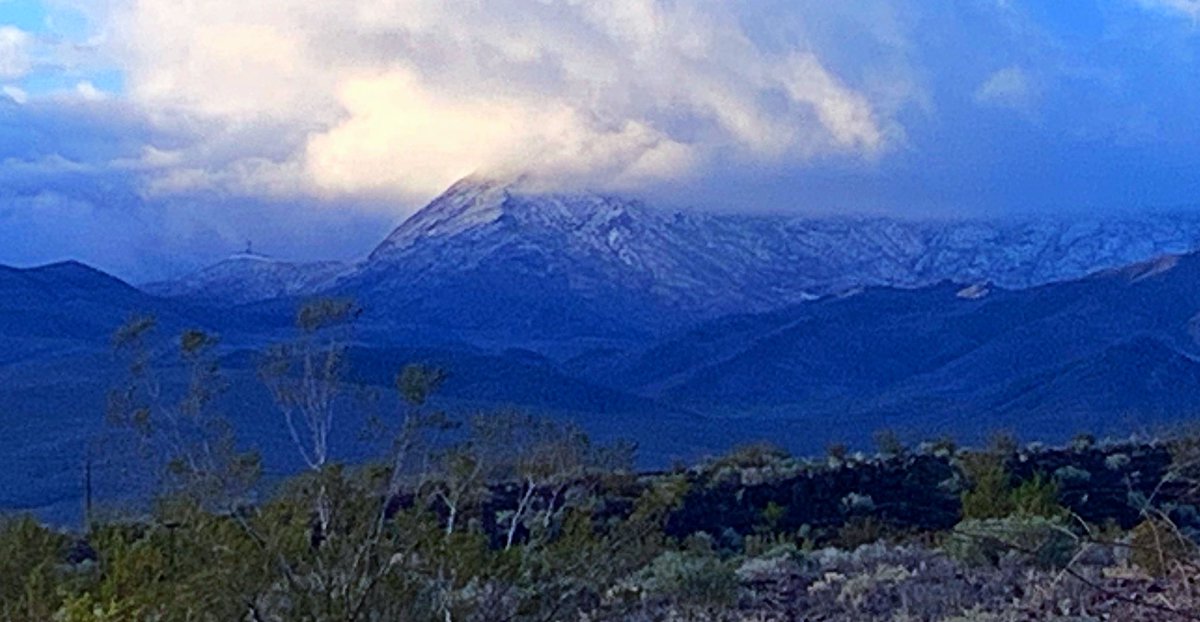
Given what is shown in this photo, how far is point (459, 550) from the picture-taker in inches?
520

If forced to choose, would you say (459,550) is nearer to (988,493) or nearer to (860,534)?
(860,534)

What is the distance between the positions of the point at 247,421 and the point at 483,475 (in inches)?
2726

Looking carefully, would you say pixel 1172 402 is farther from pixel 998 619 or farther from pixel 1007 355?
pixel 998 619

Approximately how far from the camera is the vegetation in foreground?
39.1 ft

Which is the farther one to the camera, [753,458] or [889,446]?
[889,446]

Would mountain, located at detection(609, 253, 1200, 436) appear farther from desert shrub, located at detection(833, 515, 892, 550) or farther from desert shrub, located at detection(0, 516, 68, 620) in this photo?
desert shrub, located at detection(0, 516, 68, 620)

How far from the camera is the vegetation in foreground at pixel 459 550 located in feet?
39.1

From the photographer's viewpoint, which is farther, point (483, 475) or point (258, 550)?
point (483, 475)

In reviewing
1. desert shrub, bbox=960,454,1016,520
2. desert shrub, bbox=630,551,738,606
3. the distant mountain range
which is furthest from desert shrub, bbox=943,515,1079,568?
the distant mountain range

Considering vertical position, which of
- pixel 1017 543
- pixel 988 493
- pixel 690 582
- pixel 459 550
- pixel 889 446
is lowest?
pixel 889 446

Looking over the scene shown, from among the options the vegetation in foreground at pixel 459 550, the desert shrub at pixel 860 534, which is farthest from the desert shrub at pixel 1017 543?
the desert shrub at pixel 860 534

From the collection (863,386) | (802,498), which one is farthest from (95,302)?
(802,498)

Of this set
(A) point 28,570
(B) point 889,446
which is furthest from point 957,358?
(A) point 28,570

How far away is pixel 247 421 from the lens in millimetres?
86875
